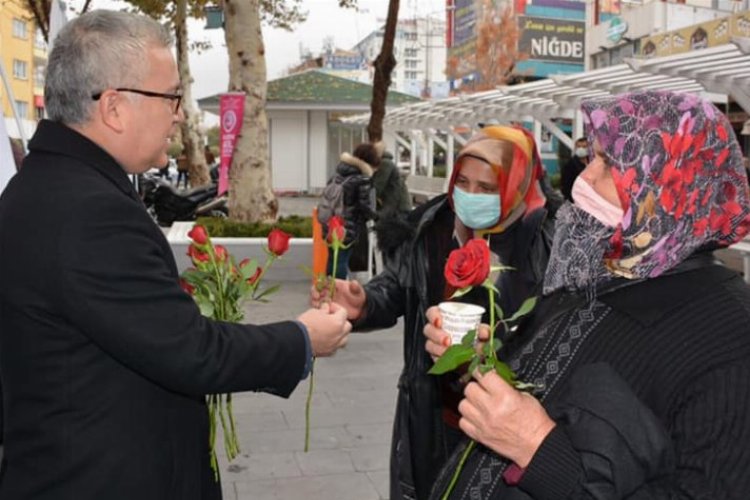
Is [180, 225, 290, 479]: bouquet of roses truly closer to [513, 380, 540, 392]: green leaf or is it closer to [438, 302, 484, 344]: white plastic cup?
[438, 302, 484, 344]: white plastic cup

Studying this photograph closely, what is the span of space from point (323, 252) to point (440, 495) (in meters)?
6.48

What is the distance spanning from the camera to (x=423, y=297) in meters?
2.83

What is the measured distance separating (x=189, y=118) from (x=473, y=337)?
20.0 m

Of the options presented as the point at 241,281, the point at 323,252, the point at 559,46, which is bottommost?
the point at 323,252

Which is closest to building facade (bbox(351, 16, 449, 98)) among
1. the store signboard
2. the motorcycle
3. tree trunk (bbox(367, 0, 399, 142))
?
the store signboard

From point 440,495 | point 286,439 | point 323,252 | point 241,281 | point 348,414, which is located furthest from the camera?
point 323,252

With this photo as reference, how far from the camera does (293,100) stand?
84.2ft

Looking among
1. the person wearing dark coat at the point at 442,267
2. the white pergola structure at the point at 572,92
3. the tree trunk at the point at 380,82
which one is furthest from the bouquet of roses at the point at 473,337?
the tree trunk at the point at 380,82

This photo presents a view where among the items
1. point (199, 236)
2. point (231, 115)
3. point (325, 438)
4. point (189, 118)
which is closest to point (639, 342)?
point (199, 236)

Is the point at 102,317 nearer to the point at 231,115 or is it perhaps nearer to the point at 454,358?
the point at 454,358

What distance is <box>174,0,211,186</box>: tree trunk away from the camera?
68.3 feet

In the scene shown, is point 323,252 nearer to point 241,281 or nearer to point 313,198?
point 241,281

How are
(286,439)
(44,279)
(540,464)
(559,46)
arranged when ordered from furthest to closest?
(559,46), (286,439), (44,279), (540,464)

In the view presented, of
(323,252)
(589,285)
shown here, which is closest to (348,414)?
(323,252)
